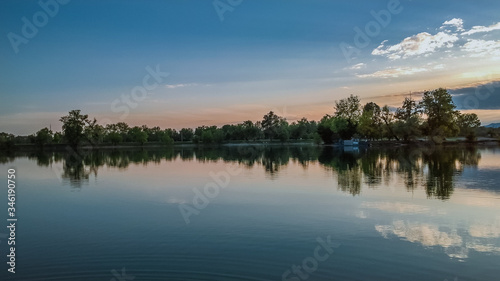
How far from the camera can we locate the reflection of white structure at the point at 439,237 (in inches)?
437

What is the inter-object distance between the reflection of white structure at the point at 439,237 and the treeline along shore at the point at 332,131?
87.6m

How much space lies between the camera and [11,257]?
11.4 meters

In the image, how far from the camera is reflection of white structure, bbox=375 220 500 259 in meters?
11.1

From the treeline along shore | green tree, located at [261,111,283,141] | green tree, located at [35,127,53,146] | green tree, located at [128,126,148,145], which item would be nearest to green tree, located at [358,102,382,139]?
the treeline along shore

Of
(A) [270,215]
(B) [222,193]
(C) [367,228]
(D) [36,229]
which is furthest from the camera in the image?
(B) [222,193]

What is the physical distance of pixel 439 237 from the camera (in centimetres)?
1241

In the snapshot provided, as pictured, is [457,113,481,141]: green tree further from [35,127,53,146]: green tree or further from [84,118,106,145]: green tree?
[35,127,53,146]: green tree

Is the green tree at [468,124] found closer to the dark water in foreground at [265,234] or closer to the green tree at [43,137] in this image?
the dark water in foreground at [265,234]

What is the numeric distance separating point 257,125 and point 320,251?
588ft

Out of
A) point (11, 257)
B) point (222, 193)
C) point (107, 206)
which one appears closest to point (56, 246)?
point (11, 257)

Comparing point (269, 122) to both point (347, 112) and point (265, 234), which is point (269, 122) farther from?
point (265, 234)

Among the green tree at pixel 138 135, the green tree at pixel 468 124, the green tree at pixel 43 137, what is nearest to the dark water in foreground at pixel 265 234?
the green tree at pixel 468 124

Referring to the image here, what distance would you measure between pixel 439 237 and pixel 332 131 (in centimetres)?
10461

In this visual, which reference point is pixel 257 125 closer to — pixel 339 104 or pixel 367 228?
pixel 339 104
